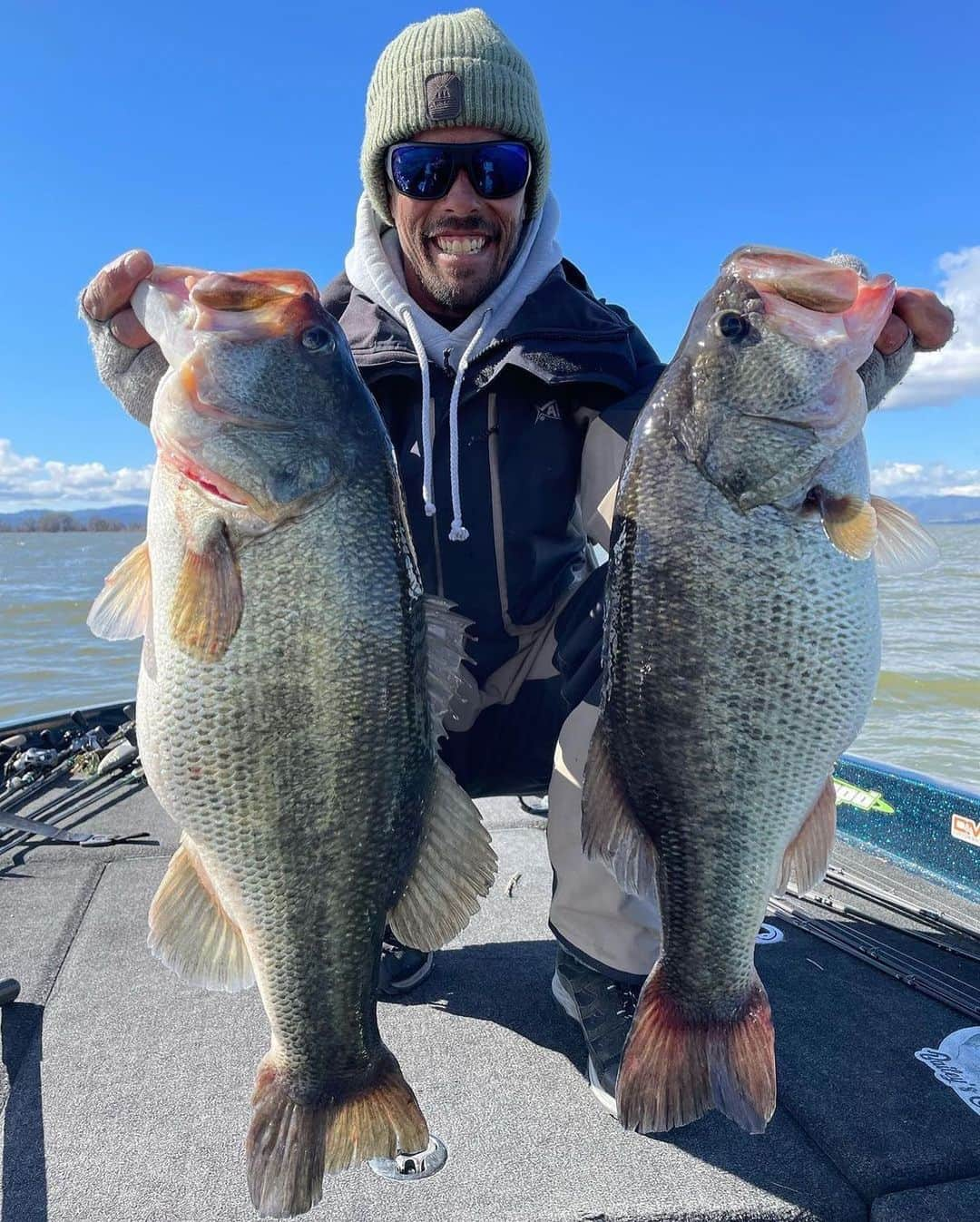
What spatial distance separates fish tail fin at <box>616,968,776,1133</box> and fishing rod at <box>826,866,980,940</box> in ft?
6.79

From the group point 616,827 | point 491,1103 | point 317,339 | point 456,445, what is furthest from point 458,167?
point 491,1103

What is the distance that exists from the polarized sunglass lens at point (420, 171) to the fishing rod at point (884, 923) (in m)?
3.16

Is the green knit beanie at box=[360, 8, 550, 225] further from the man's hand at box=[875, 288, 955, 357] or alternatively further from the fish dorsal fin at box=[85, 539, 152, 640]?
the fish dorsal fin at box=[85, 539, 152, 640]

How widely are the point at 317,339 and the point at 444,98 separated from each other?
169 cm

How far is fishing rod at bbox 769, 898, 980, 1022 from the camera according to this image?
11.1ft

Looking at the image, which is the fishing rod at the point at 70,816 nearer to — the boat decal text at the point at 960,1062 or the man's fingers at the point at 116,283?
the man's fingers at the point at 116,283

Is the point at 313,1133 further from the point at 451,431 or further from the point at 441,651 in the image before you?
the point at 451,431

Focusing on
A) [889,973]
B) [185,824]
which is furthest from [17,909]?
[889,973]

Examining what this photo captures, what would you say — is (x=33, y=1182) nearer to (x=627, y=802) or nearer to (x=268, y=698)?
(x=268, y=698)

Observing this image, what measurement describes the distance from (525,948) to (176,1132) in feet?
5.17

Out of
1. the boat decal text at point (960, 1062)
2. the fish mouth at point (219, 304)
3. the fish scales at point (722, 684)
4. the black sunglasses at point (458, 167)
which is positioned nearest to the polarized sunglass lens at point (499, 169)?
the black sunglasses at point (458, 167)

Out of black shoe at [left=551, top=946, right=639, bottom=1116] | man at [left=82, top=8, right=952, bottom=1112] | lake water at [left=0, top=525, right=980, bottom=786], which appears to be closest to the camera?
black shoe at [left=551, top=946, right=639, bottom=1116]

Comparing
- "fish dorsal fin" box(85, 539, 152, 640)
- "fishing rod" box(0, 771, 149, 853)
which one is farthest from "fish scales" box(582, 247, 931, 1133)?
"fishing rod" box(0, 771, 149, 853)

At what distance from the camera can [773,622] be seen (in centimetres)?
214
